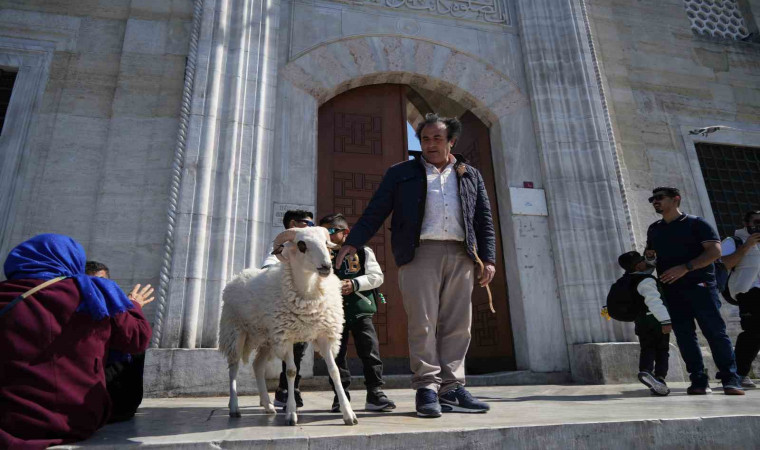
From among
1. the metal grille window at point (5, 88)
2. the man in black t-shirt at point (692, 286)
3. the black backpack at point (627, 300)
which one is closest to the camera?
the man in black t-shirt at point (692, 286)

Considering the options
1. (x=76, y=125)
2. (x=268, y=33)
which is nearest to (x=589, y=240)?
(x=268, y=33)

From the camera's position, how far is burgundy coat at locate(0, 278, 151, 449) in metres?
1.92

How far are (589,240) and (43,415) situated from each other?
639 centimetres

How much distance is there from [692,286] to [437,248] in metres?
2.61

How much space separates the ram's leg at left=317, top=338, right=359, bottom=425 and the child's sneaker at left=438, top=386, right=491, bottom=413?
0.63 metres

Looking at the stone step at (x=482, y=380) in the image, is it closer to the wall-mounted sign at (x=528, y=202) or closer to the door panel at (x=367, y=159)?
the door panel at (x=367, y=159)

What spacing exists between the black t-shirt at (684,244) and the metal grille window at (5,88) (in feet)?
26.7

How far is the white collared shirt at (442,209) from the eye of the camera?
3.22 metres

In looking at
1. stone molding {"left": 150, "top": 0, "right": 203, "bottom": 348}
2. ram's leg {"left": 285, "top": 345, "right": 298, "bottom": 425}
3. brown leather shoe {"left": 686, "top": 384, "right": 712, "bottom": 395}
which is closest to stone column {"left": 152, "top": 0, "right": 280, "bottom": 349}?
stone molding {"left": 150, "top": 0, "right": 203, "bottom": 348}

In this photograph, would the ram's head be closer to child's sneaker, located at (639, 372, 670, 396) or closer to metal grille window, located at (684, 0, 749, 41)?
child's sneaker, located at (639, 372, 670, 396)

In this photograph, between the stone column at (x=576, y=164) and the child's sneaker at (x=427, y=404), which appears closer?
the child's sneaker at (x=427, y=404)

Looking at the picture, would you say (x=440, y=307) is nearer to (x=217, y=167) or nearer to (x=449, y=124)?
(x=449, y=124)

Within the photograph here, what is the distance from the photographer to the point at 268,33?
6.46 metres

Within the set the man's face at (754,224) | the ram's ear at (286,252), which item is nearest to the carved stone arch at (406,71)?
the man's face at (754,224)
